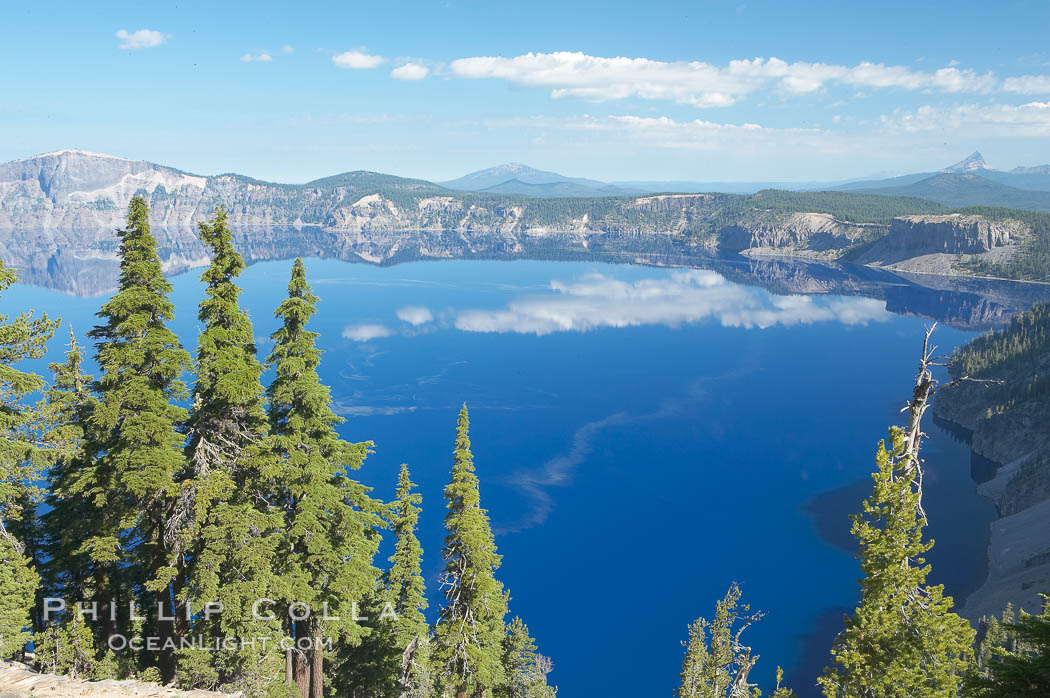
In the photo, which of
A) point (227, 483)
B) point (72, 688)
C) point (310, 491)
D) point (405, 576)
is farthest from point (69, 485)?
point (405, 576)

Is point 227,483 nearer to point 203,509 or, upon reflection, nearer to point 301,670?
point 203,509

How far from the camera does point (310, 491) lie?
26.4 m

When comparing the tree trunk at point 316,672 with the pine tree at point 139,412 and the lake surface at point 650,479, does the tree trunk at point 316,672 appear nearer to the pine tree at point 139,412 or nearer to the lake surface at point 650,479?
the pine tree at point 139,412

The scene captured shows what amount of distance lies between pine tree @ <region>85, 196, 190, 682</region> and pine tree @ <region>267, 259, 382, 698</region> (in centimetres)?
370

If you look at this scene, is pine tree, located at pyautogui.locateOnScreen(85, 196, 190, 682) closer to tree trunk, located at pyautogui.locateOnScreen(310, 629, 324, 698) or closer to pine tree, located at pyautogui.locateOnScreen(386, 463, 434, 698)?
tree trunk, located at pyautogui.locateOnScreen(310, 629, 324, 698)

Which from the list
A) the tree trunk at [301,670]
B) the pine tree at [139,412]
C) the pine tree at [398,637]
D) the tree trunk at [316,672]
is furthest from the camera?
the pine tree at [398,637]

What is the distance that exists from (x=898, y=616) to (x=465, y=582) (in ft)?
55.7

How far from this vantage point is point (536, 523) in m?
96.1

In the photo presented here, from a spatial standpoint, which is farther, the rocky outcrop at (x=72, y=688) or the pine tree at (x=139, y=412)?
the pine tree at (x=139, y=412)

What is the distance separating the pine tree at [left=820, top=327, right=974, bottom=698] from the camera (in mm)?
16750

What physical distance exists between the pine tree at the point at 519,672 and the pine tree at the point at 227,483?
17.9 meters

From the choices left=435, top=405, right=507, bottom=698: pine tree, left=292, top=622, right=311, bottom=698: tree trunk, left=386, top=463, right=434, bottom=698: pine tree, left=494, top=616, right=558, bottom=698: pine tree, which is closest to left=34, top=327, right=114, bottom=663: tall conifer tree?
left=292, top=622, right=311, bottom=698: tree trunk

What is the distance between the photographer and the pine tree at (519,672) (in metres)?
40.6

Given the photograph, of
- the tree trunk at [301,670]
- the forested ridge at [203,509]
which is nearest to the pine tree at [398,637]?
the forested ridge at [203,509]
